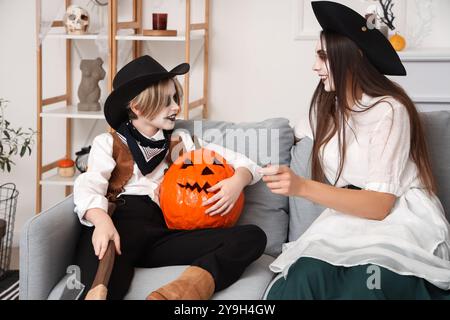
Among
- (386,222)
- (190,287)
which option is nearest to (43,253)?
(190,287)

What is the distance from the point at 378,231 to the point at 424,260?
0.15m

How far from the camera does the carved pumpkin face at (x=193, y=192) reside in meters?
2.19

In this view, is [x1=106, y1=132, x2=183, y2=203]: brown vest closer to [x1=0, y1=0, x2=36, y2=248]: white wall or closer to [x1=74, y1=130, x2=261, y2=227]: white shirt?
[x1=74, y1=130, x2=261, y2=227]: white shirt

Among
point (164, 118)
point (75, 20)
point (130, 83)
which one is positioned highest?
point (75, 20)

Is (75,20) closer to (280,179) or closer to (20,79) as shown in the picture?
(20,79)

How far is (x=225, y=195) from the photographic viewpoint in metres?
2.17

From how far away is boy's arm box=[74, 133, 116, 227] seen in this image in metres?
2.10

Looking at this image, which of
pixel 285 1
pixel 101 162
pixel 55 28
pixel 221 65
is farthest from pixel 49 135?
pixel 101 162

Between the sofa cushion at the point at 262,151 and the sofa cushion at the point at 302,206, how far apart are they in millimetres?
34

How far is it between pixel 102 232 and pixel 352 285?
0.69 meters

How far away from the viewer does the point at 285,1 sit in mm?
3625

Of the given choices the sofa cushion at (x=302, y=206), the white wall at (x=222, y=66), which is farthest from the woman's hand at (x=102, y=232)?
the white wall at (x=222, y=66)

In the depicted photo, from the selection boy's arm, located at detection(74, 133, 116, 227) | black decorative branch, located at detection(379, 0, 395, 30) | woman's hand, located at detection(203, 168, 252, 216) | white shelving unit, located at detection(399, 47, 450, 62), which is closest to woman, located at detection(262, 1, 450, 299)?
woman's hand, located at detection(203, 168, 252, 216)
